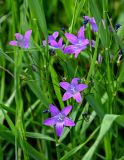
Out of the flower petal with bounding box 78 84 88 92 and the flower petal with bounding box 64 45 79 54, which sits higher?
the flower petal with bounding box 64 45 79 54

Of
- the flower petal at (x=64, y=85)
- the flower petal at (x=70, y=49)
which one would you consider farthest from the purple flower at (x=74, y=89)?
the flower petal at (x=70, y=49)

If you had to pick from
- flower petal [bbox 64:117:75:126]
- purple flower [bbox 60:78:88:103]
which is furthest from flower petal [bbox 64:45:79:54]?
flower petal [bbox 64:117:75:126]

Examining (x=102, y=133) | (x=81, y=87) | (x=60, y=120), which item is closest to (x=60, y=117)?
(x=60, y=120)

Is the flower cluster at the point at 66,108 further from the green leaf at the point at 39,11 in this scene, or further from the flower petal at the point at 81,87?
the green leaf at the point at 39,11

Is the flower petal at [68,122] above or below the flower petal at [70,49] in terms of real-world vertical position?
below

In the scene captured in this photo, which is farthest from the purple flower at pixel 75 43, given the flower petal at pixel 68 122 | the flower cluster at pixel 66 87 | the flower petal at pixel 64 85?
A: the flower petal at pixel 68 122

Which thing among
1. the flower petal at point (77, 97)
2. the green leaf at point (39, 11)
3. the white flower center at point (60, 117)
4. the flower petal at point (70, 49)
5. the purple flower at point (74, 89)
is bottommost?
the white flower center at point (60, 117)

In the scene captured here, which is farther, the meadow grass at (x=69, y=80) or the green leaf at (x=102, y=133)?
the meadow grass at (x=69, y=80)

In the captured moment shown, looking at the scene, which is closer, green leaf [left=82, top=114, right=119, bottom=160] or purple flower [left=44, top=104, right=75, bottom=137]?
green leaf [left=82, top=114, right=119, bottom=160]

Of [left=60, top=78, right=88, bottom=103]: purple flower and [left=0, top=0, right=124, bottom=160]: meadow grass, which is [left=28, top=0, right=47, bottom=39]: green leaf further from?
[left=60, top=78, right=88, bottom=103]: purple flower

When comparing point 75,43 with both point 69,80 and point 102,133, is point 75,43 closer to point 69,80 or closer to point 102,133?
point 69,80

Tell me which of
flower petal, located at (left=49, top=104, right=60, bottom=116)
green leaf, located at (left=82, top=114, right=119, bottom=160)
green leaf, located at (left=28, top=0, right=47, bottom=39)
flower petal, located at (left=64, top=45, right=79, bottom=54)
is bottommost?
green leaf, located at (left=82, top=114, right=119, bottom=160)

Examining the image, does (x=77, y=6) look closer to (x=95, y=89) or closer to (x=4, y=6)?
(x=95, y=89)
